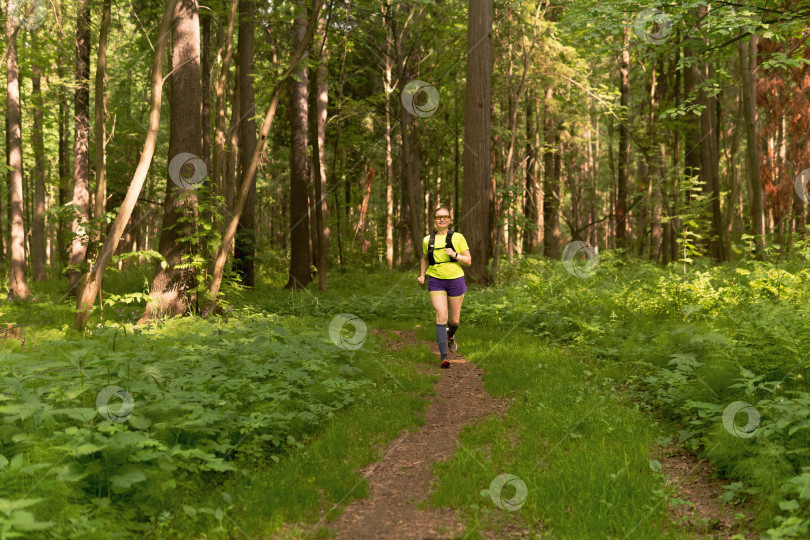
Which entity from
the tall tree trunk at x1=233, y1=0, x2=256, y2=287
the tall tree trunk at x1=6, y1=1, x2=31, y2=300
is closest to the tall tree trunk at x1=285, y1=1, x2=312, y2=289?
the tall tree trunk at x1=233, y1=0, x2=256, y2=287

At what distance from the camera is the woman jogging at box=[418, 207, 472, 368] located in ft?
26.1

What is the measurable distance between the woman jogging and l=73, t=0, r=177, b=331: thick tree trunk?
4.77 m

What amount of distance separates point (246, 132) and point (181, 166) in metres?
5.72

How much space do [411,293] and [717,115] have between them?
56.1 ft

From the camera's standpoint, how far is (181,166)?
35.0 feet

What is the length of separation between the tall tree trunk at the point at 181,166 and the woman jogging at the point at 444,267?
Result: 5.04 meters

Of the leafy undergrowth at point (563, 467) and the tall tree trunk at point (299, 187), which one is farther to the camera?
the tall tree trunk at point (299, 187)

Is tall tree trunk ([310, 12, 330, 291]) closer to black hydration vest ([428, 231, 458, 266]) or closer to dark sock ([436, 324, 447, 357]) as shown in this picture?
black hydration vest ([428, 231, 458, 266])

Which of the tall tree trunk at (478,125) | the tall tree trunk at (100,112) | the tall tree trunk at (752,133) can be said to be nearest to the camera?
the tall tree trunk at (100,112)

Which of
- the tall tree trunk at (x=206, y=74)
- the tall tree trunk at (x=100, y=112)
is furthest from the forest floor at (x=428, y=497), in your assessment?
the tall tree trunk at (x=206, y=74)

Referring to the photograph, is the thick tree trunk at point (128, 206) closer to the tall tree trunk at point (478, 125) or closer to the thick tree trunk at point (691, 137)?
the tall tree trunk at point (478, 125)

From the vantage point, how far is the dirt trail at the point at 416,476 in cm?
368

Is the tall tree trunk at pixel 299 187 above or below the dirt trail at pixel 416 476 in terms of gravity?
above

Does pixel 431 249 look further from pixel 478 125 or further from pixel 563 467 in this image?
pixel 478 125
